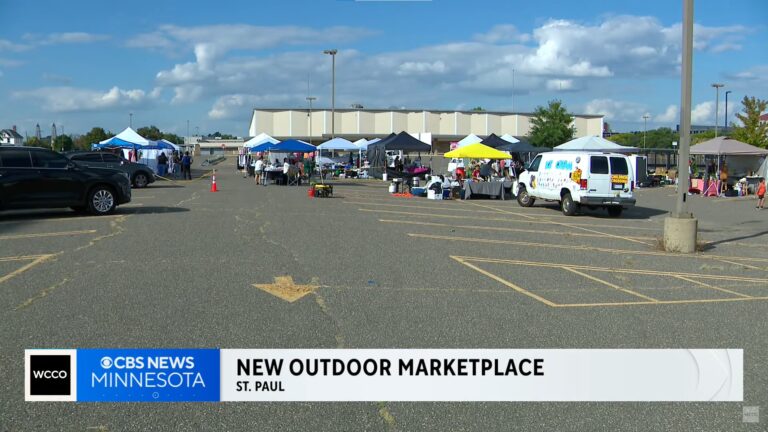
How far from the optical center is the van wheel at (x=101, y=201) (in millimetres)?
17797

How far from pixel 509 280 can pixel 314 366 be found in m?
5.42

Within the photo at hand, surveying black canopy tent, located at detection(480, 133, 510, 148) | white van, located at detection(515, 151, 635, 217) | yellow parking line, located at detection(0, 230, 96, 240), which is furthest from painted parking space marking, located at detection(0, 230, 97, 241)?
black canopy tent, located at detection(480, 133, 510, 148)

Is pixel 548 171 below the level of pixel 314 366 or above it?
above

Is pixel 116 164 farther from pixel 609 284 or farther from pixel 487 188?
pixel 609 284

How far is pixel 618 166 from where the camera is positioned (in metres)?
21.5

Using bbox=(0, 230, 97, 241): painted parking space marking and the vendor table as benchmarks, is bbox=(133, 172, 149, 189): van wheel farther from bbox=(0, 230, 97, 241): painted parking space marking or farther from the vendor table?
bbox=(0, 230, 97, 241): painted parking space marking

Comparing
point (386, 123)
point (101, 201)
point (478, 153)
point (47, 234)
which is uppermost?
point (386, 123)

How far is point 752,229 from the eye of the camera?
1866 cm

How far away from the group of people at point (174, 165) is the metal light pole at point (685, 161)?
3315 centimetres

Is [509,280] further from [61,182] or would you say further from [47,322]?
[61,182]

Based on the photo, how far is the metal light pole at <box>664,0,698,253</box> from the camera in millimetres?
13648

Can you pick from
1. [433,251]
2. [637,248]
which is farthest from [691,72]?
[433,251]

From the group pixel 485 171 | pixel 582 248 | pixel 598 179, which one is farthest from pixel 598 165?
pixel 485 171

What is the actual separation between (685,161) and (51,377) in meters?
12.1
